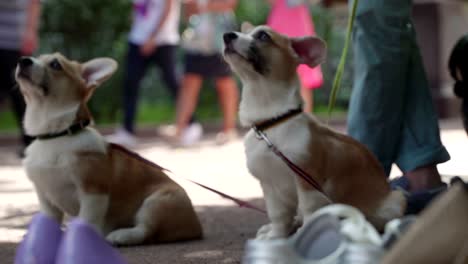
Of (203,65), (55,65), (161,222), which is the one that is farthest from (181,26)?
(161,222)

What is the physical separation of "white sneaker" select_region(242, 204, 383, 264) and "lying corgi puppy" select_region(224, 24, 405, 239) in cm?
118

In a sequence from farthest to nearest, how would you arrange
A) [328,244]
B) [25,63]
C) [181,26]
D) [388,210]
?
[181,26] < [25,63] < [388,210] < [328,244]

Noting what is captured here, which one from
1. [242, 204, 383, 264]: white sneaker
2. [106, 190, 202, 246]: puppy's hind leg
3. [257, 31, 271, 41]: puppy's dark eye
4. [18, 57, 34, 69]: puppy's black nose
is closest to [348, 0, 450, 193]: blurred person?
[257, 31, 271, 41]: puppy's dark eye

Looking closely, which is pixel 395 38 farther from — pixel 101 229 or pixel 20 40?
pixel 20 40

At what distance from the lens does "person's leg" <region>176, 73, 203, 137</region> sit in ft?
34.5

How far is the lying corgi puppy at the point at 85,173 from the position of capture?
3.98 meters

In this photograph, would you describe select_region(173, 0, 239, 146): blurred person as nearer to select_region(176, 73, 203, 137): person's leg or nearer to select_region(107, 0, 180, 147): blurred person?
select_region(176, 73, 203, 137): person's leg

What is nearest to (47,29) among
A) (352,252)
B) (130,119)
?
(130,119)

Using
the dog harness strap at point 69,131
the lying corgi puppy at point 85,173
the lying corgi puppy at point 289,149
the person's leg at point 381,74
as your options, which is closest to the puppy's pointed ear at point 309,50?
the lying corgi puppy at point 289,149

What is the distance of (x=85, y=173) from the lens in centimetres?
397

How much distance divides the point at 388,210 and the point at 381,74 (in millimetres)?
981

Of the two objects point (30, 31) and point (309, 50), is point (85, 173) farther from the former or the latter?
point (30, 31)

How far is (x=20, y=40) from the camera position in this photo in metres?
8.56

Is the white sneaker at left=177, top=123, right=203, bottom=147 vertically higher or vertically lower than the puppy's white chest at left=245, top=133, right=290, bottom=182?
lower
